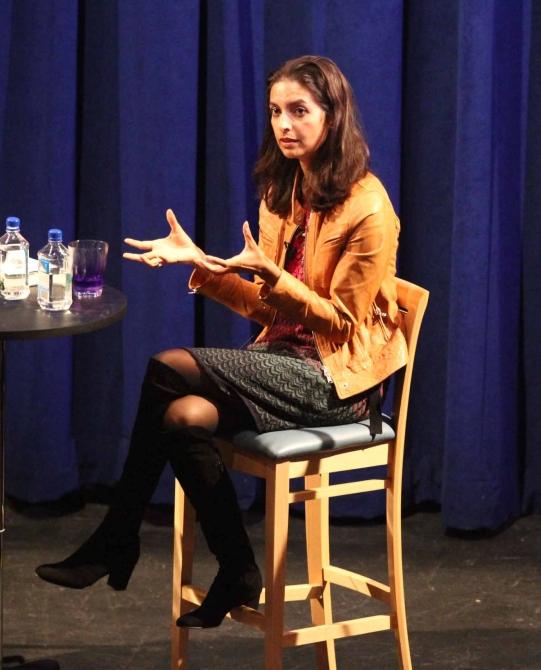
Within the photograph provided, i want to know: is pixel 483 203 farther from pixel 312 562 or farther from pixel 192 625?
pixel 192 625

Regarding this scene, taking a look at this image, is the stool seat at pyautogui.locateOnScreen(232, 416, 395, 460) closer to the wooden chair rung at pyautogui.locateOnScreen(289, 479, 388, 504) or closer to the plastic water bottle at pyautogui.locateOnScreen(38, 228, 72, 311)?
the wooden chair rung at pyautogui.locateOnScreen(289, 479, 388, 504)

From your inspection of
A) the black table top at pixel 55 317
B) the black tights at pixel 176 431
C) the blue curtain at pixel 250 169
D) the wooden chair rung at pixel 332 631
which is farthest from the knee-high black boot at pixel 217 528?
the blue curtain at pixel 250 169

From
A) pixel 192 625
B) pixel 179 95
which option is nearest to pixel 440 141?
pixel 179 95

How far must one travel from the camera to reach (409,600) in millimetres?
3494

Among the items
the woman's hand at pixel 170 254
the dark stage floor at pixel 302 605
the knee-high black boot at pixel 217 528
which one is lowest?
the dark stage floor at pixel 302 605

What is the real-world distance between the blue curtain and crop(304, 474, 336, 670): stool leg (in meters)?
0.98

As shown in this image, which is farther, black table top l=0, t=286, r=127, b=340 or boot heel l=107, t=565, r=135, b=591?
boot heel l=107, t=565, r=135, b=591

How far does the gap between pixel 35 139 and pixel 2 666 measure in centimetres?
161

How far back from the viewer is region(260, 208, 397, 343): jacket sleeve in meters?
2.81

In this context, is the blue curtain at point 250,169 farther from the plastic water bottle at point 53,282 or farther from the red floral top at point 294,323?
the plastic water bottle at point 53,282

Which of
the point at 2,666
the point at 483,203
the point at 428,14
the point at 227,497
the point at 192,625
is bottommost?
the point at 2,666

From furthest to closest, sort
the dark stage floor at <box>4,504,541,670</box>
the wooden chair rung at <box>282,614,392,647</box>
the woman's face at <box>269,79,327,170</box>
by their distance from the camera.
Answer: the dark stage floor at <box>4,504,541,670</box>, the woman's face at <box>269,79,327,170</box>, the wooden chair rung at <box>282,614,392,647</box>

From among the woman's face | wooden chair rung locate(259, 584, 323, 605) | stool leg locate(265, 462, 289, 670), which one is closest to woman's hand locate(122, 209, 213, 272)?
the woman's face

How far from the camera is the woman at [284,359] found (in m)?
2.75
